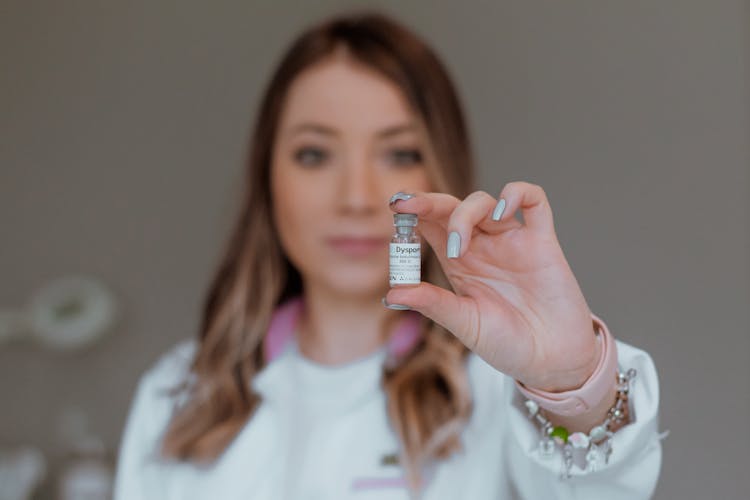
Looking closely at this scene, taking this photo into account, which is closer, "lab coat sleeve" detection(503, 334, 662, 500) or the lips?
"lab coat sleeve" detection(503, 334, 662, 500)

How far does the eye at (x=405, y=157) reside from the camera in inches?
39.5

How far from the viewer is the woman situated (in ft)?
3.18

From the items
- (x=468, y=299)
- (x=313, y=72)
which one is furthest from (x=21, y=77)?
(x=468, y=299)

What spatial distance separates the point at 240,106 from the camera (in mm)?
1662

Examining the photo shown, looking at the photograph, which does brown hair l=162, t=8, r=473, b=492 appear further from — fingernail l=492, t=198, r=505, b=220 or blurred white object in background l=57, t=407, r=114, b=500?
blurred white object in background l=57, t=407, r=114, b=500

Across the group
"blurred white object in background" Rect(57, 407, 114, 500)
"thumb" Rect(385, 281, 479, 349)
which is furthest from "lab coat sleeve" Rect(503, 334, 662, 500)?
"blurred white object in background" Rect(57, 407, 114, 500)

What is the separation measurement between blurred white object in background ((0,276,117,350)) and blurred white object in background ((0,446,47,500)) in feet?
0.77

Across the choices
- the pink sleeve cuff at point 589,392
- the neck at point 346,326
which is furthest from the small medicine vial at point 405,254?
the neck at point 346,326

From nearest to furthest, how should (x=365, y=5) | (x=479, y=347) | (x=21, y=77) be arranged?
(x=479, y=347) < (x=365, y=5) < (x=21, y=77)

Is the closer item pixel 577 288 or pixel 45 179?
pixel 577 288

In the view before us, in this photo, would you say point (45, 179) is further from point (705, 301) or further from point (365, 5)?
point (705, 301)

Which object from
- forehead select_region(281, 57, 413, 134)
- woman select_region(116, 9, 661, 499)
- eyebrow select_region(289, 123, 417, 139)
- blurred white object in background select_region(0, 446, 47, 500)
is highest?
forehead select_region(281, 57, 413, 134)

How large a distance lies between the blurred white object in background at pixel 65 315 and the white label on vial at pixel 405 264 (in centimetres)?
126

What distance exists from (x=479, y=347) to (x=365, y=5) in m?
0.93
